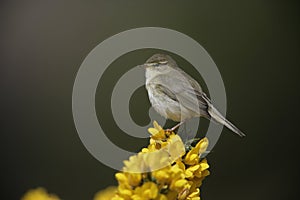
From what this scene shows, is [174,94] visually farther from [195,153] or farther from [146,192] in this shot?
[146,192]

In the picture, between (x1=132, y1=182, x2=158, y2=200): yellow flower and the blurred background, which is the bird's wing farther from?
the blurred background

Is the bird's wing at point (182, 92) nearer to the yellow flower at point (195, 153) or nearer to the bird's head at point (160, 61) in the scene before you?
the bird's head at point (160, 61)

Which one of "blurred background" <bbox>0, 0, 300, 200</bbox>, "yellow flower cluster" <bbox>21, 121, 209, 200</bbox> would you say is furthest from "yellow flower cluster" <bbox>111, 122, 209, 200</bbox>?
"blurred background" <bbox>0, 0, 300, 200</bbox>

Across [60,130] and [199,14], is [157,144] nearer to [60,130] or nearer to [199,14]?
[60,130]

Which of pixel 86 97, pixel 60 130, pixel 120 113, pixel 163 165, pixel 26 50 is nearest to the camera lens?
pixel 163 165

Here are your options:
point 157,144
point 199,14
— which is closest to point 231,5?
point 199,14

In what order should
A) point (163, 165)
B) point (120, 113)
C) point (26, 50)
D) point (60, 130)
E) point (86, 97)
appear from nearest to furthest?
1. point (163, 165)
2. point (120, 113)
3. point (86, 97)
4. point (60, 130)
5. point (26, 50)

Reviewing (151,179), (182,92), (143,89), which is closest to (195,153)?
(151,179)
